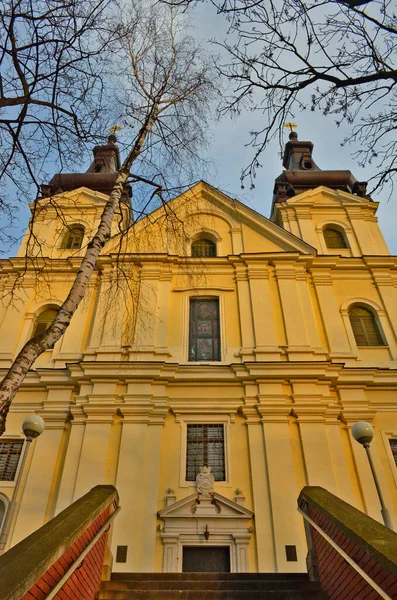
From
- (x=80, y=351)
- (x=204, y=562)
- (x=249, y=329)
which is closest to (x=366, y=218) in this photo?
(x=249, y=329)

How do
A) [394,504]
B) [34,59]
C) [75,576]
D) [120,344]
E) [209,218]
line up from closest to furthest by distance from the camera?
[75,576] → [34,59] → [394,504] → [120,344] → [209,218]

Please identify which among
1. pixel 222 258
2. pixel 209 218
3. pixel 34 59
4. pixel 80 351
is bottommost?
pixel 34 59

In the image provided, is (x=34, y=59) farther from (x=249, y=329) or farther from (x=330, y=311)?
(x=330, y=311)

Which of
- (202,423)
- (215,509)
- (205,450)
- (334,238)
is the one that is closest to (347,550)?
(215,509)

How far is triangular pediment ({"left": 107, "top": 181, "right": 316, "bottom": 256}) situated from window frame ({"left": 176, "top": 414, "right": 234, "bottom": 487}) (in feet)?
20.1

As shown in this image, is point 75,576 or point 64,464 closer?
point 75,576

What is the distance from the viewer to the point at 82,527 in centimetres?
552

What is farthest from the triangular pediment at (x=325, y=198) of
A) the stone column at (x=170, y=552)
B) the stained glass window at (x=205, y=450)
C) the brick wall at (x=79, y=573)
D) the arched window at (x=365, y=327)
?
the brick wall at (x=79, y=573)

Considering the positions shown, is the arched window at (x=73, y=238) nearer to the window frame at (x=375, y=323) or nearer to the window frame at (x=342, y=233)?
the window frame at (x=342, y=233)

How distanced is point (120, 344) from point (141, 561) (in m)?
5.86

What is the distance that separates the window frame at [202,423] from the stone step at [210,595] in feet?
17.0

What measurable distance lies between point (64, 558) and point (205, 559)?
20.8 feet

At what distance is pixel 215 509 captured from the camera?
1073cm

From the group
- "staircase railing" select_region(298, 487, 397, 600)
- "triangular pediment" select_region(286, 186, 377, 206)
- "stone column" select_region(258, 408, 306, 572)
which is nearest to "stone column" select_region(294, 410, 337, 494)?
"stone column" select_region(258, 408, 306, 572)
